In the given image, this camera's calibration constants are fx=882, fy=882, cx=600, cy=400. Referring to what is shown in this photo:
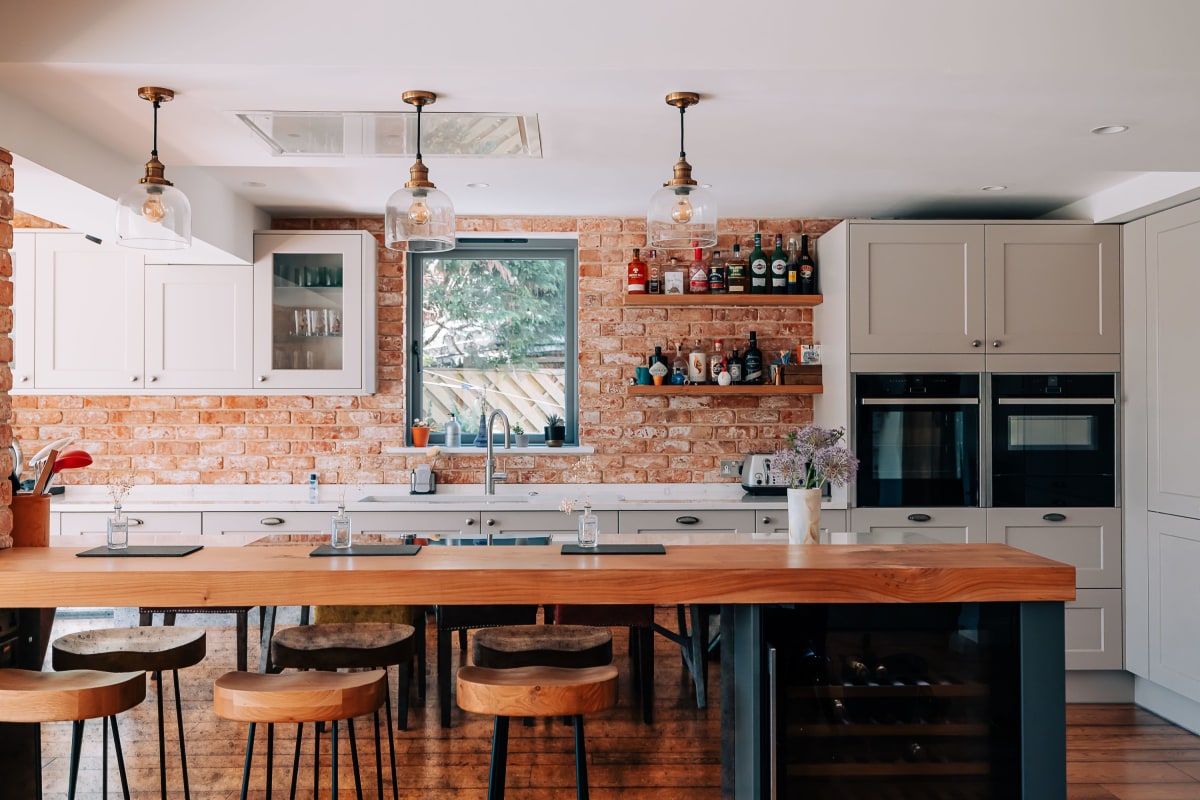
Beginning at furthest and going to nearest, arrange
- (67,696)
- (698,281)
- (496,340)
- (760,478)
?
(496,340) < (698,281) < (760,478) < (67,696)

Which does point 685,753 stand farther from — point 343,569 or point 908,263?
point 908,263

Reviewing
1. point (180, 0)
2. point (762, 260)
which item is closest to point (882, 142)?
point (762, 260)

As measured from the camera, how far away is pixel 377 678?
209cm

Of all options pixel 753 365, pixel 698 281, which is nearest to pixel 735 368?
pixel 753 365

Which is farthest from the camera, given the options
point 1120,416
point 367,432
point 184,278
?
point 367,432

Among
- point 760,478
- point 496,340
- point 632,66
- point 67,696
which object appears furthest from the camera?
point 496,340

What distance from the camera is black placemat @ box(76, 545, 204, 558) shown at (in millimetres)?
2234

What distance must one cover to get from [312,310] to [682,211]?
2.75 m

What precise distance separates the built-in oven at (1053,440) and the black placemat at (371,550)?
2965mm

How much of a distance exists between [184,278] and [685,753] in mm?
3282

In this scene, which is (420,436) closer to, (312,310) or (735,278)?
(312,310)

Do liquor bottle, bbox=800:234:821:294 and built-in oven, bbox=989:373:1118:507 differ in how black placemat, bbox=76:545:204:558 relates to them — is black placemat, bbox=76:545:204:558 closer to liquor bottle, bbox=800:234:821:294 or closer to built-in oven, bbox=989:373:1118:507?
liquor bottle, bbox=800:234:821:294

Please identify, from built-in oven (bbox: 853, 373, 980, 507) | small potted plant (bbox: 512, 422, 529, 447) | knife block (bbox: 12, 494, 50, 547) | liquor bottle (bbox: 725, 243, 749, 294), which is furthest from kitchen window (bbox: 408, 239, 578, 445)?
knife block (bbox: 12, 494, 50, 547)

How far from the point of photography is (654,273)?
15.7 ft
